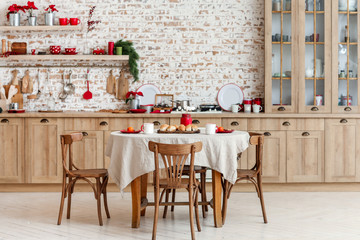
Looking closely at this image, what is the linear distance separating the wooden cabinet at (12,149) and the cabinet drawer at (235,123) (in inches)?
105

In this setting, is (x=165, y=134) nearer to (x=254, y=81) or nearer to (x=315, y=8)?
(x=254, y=81)

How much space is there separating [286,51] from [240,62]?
0.71 metres

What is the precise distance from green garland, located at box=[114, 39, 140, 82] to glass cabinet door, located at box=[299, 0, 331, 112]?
7.45ft

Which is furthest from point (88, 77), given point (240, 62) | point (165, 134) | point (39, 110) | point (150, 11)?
point (165, 134)

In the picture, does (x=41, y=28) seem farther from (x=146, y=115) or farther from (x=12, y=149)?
(x=146, y=115)

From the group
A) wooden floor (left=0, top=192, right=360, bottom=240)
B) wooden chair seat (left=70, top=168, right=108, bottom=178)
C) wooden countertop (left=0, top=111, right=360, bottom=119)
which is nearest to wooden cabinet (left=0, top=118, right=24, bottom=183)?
wooden countertop (left=0, top=111, right=360, bottom=119)

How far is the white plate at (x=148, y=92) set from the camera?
629 cm

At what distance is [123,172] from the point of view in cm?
382

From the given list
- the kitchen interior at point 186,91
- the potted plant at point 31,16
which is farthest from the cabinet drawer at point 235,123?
the potted plant at point 31,16

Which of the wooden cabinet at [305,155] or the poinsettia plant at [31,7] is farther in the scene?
the poinsettia plant at [31,7]

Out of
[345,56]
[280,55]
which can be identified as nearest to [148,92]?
[280,55]

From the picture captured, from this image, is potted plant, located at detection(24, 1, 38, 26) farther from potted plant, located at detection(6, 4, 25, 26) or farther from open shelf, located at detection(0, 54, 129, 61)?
open shelf, located at detection(0, 54, 129, 61)

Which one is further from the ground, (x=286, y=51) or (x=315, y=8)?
(x=315, y=8)

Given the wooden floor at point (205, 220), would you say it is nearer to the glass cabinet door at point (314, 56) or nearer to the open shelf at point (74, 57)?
the glass cabinet door at point (314, 56)
